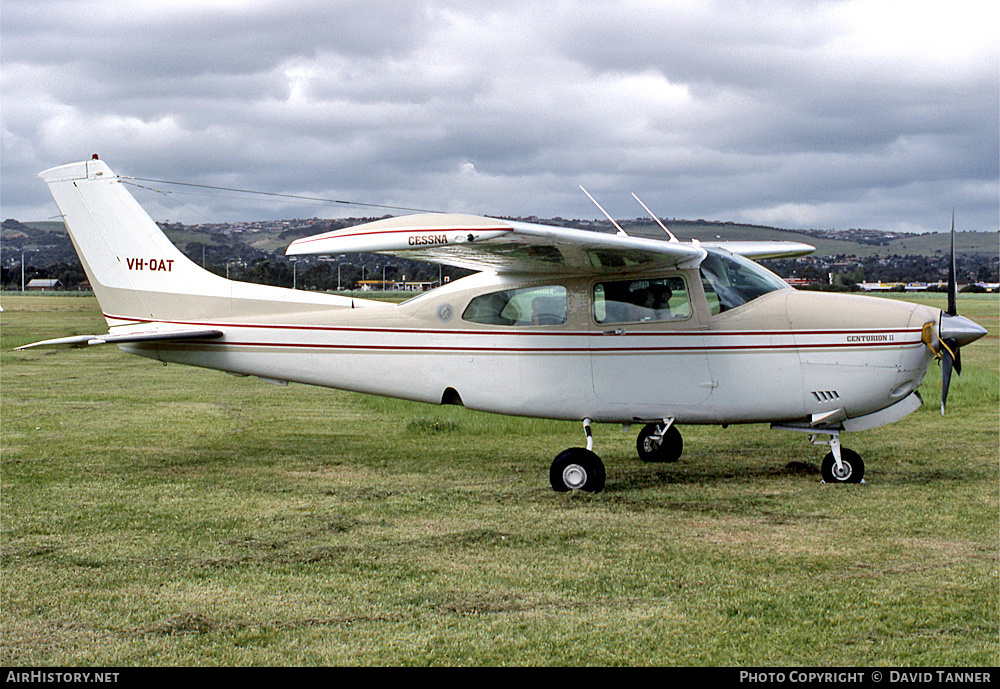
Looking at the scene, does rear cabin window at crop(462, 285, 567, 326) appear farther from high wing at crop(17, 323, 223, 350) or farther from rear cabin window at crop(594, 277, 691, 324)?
high wing at crop(17, 323, 223, 350)

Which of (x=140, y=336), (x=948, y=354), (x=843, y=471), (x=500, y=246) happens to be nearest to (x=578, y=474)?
(x=500, y=246)

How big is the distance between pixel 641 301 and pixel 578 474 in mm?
1712

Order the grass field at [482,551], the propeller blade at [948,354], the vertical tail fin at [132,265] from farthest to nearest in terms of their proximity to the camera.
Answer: the vertical tail fin at [132,265], the propeller blade at [948,354], the grass field at [482,551]

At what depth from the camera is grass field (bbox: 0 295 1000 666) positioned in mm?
4566

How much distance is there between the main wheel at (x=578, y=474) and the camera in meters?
8.30

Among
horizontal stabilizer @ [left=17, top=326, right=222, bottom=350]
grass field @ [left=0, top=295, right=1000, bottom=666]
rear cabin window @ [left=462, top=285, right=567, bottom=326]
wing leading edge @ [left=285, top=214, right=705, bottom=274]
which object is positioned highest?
wing leading edge @ [left=285, top=214, right=705, bottom=274]

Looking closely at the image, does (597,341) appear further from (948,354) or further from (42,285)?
(42,285)

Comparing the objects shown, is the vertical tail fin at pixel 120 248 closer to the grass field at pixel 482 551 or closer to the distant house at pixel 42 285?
the grass field at pixel 482 551

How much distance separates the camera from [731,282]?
8.52 meters

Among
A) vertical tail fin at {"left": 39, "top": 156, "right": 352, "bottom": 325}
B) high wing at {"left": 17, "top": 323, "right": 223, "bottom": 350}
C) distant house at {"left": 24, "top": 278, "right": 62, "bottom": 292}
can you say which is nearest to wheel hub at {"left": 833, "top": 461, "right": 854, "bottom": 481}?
vertical tail fin at {"left": 39, "top": 156, "right": 352, "bottom": 325}

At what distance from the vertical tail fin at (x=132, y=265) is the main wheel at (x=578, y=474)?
3.13 meters

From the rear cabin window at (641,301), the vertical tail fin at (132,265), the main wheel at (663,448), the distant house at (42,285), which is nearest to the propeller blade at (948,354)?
the rear cabin window at (641,301)

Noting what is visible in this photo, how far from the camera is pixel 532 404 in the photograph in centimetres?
881

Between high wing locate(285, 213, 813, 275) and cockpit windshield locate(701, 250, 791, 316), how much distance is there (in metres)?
0.19
